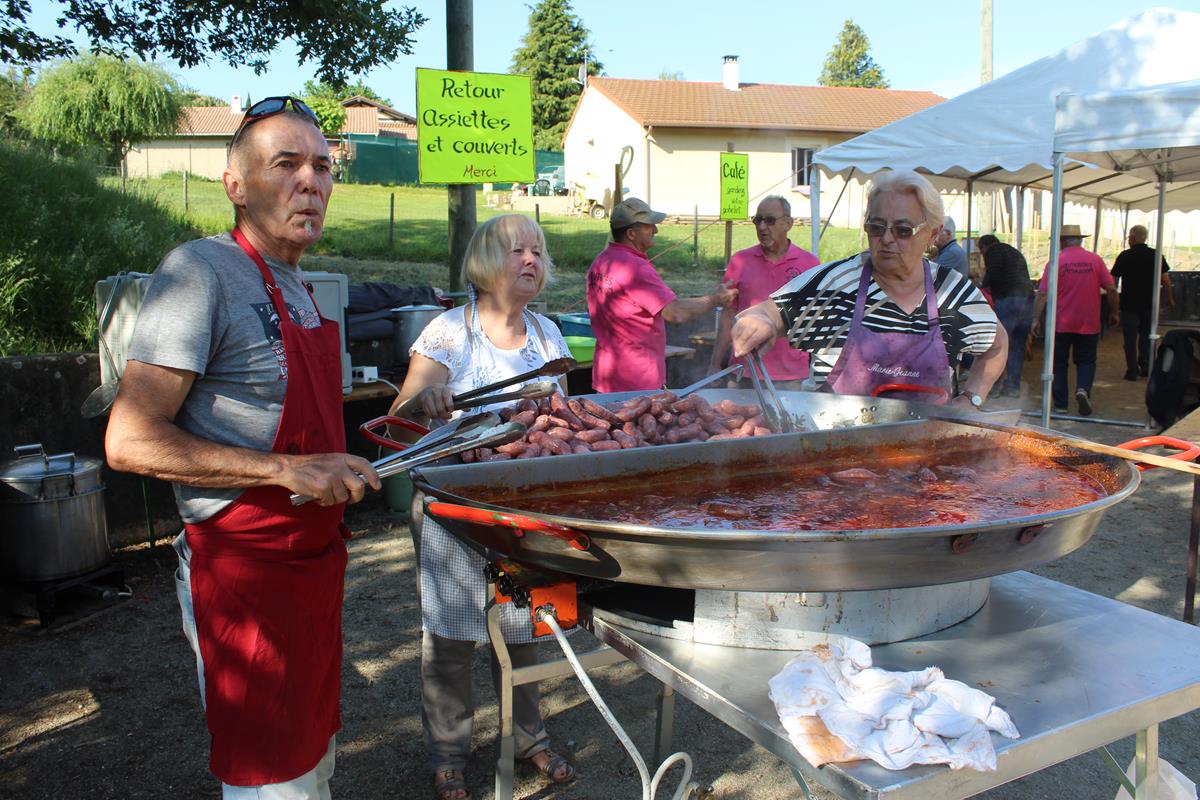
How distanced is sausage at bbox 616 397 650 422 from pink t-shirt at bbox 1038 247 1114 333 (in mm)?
8235

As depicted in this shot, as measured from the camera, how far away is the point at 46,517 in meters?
Answer: 4.25

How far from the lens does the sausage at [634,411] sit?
279 cm

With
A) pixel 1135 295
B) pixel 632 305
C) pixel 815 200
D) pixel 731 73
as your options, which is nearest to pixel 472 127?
pixel 632 305

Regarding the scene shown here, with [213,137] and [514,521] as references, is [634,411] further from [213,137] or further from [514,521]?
[213,137]

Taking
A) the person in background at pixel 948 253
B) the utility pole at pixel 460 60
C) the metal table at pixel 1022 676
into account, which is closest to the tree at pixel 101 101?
the utility pole at pixel 460 60

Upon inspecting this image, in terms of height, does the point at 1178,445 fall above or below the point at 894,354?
below

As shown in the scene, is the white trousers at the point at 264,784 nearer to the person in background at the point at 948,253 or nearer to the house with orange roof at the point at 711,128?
the person in background at the point at 948,253

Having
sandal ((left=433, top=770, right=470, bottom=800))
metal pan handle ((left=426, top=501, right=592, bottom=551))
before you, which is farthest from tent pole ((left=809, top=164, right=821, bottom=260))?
metal pan handle ((left=426, top=501, right=592, bottom=551))

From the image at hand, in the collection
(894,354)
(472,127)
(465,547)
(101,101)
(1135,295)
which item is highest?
(101,101)

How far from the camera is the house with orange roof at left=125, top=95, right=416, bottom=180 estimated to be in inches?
1489

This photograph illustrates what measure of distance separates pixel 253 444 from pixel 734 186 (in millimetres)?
7616

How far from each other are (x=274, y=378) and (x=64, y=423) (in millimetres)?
3735

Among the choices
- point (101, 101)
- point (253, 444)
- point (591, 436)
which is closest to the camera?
point (253, 444)

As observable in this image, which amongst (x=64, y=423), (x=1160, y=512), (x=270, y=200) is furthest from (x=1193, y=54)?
(x=64, y=423)
